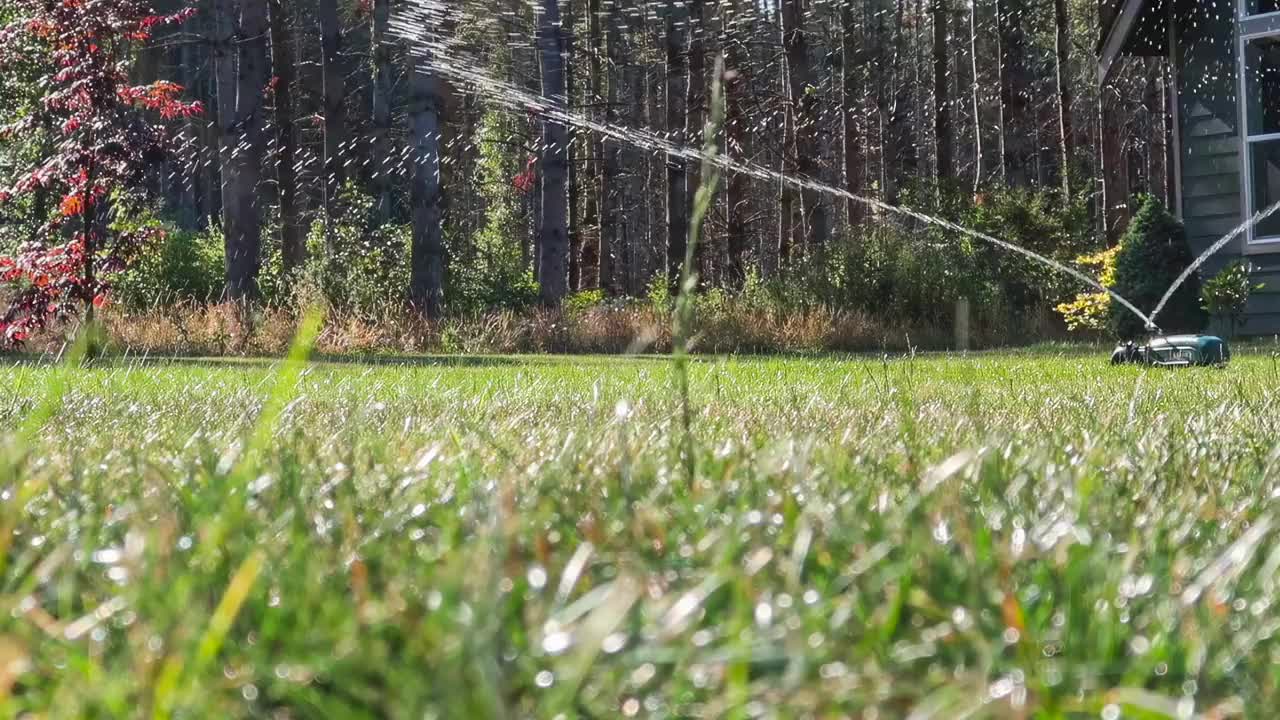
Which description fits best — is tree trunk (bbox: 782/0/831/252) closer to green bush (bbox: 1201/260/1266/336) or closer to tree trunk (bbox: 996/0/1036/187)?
tree trunk (bbox: 996/0/1036/187)

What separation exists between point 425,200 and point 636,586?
16047mm

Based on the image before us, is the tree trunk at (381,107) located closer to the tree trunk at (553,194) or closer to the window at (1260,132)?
the tree trunk at (553,194)

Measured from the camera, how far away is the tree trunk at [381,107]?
21.4m

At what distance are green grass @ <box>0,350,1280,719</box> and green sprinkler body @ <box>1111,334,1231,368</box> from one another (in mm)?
6804

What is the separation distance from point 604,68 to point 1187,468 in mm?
27607

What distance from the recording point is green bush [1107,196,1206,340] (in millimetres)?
13422

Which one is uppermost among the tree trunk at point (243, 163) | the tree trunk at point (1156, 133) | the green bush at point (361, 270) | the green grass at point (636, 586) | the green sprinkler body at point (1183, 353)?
the tree trunk at point (1156, 133)

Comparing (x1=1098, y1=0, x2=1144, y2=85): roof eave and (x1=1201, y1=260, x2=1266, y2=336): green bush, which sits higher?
(x1=1098, y1=0, x2=1144, y2=85): roof eave

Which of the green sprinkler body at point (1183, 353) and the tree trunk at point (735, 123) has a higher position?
the tree trunk at point (735, 123)

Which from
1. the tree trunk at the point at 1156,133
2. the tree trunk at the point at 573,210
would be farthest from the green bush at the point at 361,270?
the tree trunk at the point at 1156,133

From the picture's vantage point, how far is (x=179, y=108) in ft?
38.5

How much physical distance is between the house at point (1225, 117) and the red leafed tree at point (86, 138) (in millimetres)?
8872

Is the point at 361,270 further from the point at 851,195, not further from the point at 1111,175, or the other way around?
the point at 1111,175

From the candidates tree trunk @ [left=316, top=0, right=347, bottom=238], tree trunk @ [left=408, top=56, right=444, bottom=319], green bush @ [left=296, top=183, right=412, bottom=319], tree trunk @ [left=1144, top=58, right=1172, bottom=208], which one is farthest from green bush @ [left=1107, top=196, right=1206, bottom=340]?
tree trunk @ [left=1144, top=58, right=1172, bottom=208]
